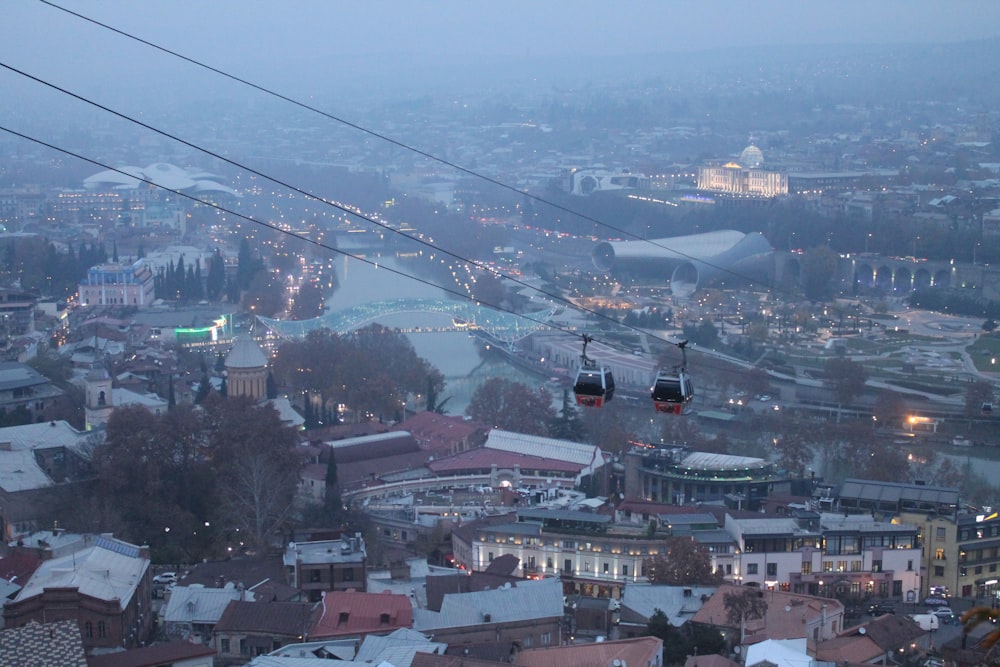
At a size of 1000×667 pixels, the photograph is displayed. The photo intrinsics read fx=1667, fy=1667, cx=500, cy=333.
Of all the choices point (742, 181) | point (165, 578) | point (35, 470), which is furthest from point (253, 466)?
point (742, 181)

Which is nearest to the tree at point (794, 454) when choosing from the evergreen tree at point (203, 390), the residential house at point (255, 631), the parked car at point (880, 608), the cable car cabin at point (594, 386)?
the parked car at point (880, 608)

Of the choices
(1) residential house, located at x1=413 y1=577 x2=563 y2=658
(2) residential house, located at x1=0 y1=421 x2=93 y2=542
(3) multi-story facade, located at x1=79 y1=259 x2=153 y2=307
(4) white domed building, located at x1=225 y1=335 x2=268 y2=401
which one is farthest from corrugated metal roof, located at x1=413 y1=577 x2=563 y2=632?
(3) multi-story facade, located at x1=79 y1=259 x2=153 y2=307

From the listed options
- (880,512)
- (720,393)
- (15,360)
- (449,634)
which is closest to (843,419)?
(720,393)

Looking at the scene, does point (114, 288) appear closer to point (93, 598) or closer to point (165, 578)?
point (165, 578)

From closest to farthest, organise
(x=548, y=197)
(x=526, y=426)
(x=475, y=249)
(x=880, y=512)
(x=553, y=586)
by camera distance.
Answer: (x=553, y=586), (x=880, y=512), (x=526, y=426), (x=475, y=249), (x=548, y=197)

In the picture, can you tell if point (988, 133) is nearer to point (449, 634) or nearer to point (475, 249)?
point (475, 249)

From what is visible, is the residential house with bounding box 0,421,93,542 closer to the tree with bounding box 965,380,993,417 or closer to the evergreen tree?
the evergreen tree
